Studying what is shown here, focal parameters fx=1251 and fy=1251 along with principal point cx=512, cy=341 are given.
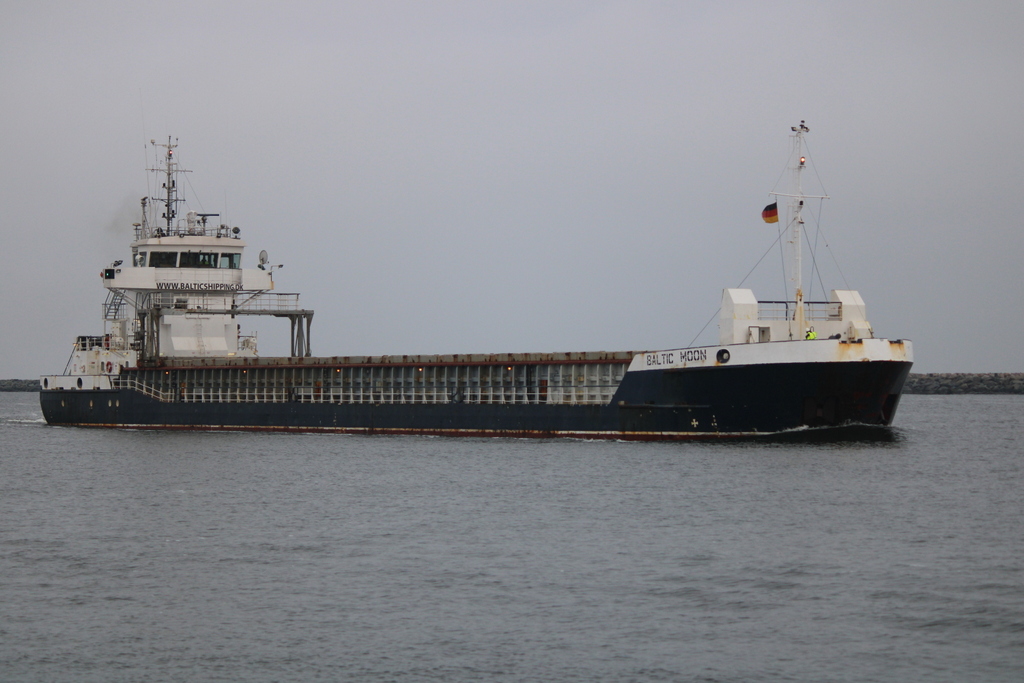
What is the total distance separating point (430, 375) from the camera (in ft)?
187

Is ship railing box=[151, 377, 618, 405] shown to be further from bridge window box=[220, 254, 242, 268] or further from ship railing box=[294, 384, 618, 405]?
bridge window box=[220, 254, 242, 268]

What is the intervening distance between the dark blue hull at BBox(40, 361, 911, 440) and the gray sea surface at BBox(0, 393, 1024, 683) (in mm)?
1541

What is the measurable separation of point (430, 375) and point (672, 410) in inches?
566

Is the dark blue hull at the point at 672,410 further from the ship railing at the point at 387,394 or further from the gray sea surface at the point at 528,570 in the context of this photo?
the gray sea surface at the point at 528,570

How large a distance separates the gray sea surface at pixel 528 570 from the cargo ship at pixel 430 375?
2558mm

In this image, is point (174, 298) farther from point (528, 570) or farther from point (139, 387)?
point (528, 570)

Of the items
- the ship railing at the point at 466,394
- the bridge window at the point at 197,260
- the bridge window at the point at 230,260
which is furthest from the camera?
the bridge window at the point at 230,260

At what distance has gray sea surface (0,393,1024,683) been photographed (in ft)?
63.2

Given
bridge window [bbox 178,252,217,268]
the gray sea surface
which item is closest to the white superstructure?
bridge window [bbox 178,252,217,268]

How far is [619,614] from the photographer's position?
2164cm

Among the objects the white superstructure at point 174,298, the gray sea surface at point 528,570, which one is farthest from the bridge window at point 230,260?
the gray sea surface at point 528,570

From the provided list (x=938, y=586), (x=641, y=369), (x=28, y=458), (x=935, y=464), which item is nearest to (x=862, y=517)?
(x=938, y=586)

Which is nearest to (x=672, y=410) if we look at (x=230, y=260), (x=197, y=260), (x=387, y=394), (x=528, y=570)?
(x=387, y=394)

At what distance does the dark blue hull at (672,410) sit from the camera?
43219mm
